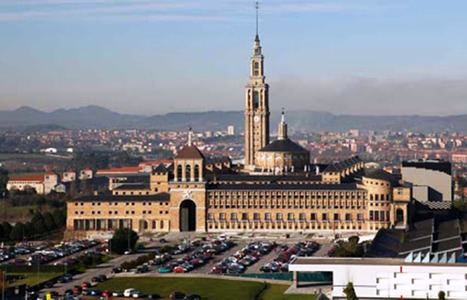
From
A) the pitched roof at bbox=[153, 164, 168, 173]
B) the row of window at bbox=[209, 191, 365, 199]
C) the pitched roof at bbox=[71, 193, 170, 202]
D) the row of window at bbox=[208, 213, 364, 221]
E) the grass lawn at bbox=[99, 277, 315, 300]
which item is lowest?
the grass lawn at bbox=[99, 277, 315, 300]

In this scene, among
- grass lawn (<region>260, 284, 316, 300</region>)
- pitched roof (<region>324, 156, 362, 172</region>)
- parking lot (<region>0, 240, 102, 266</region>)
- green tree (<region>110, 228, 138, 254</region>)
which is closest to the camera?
grass lawn (<region>260, 284, 316, 300</region>)

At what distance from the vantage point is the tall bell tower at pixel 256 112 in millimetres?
87125

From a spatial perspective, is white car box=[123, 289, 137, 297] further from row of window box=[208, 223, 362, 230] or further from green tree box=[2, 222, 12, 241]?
row of window box=[208, 223, 362, 230]

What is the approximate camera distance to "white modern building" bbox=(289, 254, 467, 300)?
4319 cm

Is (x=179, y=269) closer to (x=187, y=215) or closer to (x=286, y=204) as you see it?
(x=286, y=204)

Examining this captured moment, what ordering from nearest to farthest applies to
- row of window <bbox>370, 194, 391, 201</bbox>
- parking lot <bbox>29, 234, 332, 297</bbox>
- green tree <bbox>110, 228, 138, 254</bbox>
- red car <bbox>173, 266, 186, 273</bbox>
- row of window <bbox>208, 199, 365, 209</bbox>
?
1. parking lot <bbox>29, 234, 332, 297</bbox>
2. red car <bbox>173, 266, 186, 273</bbox>
3. green tree <bbox>110, 228, 138, 254</bbox>
4. row of window <bbox>370, 194, 391, 201</bbox>
5. row of window <bbox>208, 199, 365, 209</bbox>

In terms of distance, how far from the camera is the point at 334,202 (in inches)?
2805

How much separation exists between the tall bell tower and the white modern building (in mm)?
42679

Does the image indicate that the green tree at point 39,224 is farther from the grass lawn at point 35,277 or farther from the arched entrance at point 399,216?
the arched entrance at point 399,216

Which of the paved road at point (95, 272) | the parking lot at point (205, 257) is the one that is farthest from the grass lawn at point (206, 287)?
the paved road at point (95, 272)

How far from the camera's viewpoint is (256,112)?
3440 inches

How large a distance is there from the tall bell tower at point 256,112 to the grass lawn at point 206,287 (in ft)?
125

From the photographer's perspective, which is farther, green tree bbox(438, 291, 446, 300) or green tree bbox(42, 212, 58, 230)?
green tree bbox(42, 212, 58, 230)

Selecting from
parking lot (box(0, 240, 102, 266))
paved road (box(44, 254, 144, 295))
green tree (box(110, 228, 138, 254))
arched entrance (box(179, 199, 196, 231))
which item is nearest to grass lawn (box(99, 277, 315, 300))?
paved road (box(44, 254, 144, 295))
